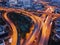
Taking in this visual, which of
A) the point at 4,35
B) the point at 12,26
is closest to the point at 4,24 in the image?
the point at 12,26

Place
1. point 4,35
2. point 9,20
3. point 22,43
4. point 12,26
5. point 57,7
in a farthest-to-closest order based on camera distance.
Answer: point 57,7 < point 9,20 < point 12,26 < point 4,35 < point 22,43

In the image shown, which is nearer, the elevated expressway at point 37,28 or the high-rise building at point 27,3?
the elevated expressway at point 37,28

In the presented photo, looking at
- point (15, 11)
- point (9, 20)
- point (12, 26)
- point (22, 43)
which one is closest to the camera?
point (22, 43)

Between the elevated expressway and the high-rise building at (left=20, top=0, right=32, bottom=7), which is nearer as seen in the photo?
the elevated expressway

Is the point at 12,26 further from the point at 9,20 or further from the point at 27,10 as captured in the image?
the point at 27,10

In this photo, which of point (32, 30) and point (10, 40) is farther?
point (32, 30)

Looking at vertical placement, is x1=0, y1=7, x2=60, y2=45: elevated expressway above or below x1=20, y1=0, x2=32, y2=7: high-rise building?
below

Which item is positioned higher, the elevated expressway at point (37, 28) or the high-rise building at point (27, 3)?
the high-rise building at point (27, 3)

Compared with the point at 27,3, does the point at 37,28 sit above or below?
below
